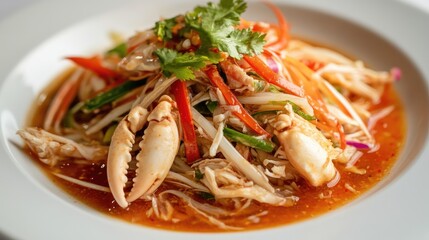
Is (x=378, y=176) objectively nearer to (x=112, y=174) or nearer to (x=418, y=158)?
(x=418, y=158)

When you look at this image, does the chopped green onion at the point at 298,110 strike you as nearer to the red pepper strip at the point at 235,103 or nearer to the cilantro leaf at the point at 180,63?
the red pepper strip at the point at 235,103

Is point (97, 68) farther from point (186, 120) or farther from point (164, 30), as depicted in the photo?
point (186, 120)

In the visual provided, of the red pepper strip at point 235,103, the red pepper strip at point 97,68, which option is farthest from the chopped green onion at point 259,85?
the red pepper strip at point 97,68

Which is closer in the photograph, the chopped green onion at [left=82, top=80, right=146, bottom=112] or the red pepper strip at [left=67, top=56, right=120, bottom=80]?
the chopped green onion at [left=82, top=80, right=146, bottom=112]

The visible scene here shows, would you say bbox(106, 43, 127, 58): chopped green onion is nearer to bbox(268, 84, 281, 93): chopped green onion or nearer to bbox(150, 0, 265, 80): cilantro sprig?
bbox(150, 0, 265, 80): cilantro sprig

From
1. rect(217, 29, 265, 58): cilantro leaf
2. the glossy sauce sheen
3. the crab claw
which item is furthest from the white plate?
rect(217, 29, 265, 58): cilantro leaf
